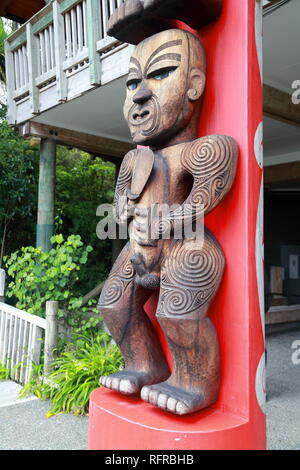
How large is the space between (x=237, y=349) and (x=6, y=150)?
482 centimetres

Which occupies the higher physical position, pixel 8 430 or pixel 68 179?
pixel 68 179

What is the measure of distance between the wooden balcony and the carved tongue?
6.93ft

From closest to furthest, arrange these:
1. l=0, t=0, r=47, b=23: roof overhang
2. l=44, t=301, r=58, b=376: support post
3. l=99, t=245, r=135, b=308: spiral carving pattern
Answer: l=99, t=245, r=135, b=308: spiral carving pattern < l=44, t=301, r=58, b=376: support post < l=0, t=0, r=47, b=23: roof overhang

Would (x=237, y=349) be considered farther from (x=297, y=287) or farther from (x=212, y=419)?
(x=297, y=287)

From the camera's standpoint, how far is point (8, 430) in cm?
238

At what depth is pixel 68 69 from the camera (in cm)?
381

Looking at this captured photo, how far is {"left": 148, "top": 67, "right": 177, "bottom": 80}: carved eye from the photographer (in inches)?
49.6

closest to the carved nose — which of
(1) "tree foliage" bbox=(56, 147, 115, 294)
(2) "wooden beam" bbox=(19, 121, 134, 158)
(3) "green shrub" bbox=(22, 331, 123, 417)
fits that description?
(3) "green shrub" bbox=(22, 331, 123, 417)

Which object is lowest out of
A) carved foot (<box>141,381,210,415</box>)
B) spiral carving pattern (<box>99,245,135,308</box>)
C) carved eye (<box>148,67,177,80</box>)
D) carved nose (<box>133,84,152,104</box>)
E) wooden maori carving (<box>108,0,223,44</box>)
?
carved foot (<box>141,381,210,415</box>)

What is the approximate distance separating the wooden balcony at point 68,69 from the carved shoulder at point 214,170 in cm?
228

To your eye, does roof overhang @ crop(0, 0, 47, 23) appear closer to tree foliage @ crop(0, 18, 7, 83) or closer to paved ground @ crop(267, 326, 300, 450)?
tree foliage @ crop(0, 18, 7, 83)

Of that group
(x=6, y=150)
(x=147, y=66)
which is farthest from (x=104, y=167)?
(x=147, y=66)

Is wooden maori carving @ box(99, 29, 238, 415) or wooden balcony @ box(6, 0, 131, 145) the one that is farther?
wooden balcony @ box(6, 0, 131, 145)
